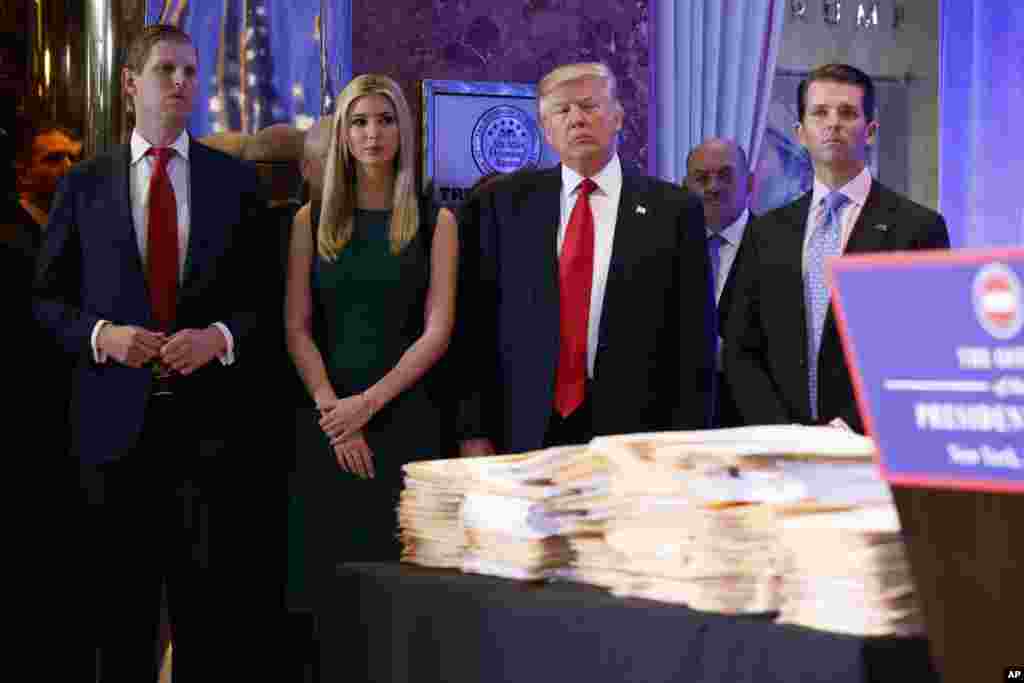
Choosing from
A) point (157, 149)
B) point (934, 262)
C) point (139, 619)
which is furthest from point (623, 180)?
point (934, 262)

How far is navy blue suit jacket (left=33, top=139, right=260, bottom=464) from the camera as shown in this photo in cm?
356

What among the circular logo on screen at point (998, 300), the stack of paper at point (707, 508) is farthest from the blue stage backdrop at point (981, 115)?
the circular logo on screen at point (998, 300)

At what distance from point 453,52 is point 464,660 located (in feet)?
14.6

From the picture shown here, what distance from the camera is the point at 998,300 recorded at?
116 centimetres

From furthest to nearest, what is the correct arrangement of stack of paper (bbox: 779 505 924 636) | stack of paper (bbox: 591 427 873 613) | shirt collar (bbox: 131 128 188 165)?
1. shirt collar (bbox: 131 128 188 165)
2. stack of paper (bbox: 591 427 873 613)
3. stack of paper (bbox: 779 505 924 636)

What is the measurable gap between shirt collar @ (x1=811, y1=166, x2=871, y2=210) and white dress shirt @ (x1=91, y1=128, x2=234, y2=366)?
1.44 m

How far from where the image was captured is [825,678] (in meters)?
1.36

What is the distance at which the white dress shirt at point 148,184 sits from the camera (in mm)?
3674

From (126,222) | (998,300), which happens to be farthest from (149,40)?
(998,300)

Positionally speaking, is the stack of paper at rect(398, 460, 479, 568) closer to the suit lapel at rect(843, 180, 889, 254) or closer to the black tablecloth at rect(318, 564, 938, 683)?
the black tablecloth at rect(318, 564, 938, 683)

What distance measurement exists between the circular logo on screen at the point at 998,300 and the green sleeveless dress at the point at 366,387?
8.72 ft

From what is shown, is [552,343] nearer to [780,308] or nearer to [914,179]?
[780,308]

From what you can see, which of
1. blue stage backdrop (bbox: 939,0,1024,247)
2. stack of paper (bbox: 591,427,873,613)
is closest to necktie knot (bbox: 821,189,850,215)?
stack of paper (bbox: 591,427,873,613)

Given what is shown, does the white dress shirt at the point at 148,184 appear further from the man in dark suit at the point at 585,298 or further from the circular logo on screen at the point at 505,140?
the circular logo on screen at the point at 505,140
